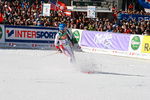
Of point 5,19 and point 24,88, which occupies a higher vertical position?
point 5,19

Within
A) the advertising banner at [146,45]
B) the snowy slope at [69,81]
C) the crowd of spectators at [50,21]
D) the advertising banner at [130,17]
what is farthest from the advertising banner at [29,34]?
the advertising banner at [130,17]

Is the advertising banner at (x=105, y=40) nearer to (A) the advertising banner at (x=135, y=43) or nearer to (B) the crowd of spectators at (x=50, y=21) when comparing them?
(A) the advertising banner at (x=135, y=43)

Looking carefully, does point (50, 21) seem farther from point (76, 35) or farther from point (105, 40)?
point (105, 40)

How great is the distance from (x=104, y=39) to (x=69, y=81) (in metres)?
10.3

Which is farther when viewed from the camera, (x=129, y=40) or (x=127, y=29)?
(x=127, y=29)

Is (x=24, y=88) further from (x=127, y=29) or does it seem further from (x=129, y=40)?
(x=127, y=29)

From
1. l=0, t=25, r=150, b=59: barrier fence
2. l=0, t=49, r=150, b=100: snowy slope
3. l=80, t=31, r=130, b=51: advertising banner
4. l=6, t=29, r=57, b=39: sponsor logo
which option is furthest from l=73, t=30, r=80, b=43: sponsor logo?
l=0, t=49, r=150, b=100: snowy slope

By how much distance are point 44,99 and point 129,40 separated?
12191 millimetres

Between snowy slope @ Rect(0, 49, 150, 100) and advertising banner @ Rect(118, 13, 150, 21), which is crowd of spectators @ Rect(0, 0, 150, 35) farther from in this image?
snowy slope @ Rect(0, 49, 150, 100)

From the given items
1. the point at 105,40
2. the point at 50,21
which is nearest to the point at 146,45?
the point at 105,40

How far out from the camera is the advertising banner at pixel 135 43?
62.0 feet

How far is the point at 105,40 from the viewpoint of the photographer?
66.8 ft

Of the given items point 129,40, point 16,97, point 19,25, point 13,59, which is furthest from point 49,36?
point 16,97

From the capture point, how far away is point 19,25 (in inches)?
842
